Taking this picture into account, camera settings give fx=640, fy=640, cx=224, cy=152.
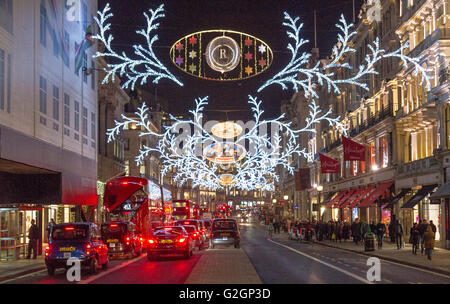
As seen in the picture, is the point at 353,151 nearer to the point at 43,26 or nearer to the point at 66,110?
the point at 66,110

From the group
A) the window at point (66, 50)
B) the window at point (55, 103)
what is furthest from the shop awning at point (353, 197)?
the window at point (55, 103)

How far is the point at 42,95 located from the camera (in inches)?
1204

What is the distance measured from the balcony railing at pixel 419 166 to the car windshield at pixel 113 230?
60.4 ft

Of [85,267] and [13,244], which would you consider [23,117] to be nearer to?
[13,244]

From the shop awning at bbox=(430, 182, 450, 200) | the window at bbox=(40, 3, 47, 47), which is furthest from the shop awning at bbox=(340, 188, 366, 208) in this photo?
the window at bbox=(40, 3, 47, 47)

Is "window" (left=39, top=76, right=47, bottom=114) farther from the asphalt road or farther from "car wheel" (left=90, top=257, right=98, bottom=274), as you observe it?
the asphalt road

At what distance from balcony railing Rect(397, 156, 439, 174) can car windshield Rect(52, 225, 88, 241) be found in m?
22.0

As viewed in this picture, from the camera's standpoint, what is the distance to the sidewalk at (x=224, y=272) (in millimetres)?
17641

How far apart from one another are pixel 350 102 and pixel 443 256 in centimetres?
2997

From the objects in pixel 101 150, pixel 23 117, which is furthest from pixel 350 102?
pixel 23 117

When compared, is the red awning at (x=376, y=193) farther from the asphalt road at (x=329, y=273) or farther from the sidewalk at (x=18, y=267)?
the sidewalk at (x=18, y=267)

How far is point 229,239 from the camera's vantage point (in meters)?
36.3

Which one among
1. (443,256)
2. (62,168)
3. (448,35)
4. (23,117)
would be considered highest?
(448,35)

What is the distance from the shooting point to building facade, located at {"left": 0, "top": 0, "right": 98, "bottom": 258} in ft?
83.2
